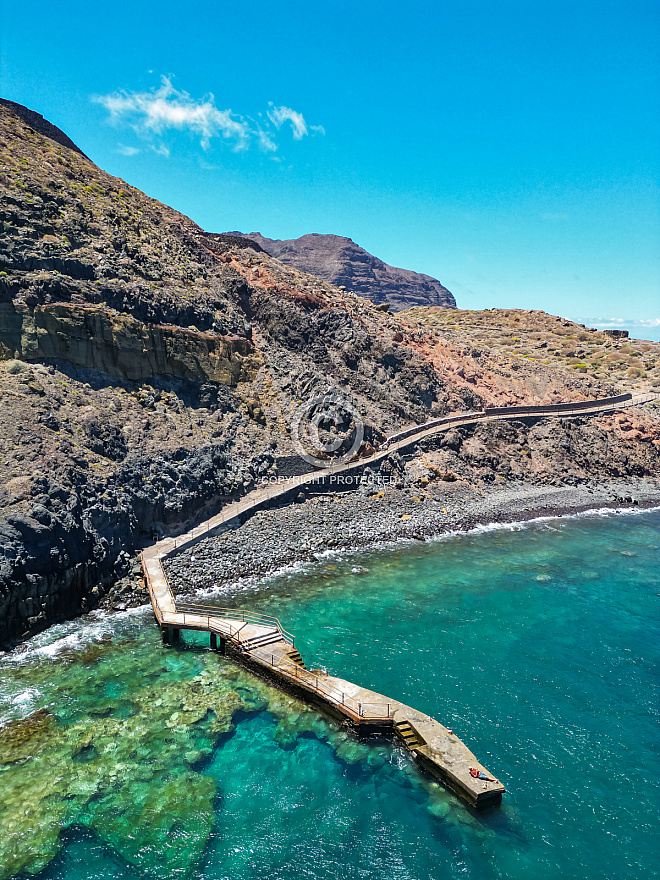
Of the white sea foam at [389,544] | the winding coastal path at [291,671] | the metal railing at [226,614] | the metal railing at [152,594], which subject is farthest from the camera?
the white sea foam at [389,544]

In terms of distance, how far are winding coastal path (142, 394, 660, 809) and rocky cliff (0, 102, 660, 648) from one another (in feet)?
7.14

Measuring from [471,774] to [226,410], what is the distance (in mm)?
33548

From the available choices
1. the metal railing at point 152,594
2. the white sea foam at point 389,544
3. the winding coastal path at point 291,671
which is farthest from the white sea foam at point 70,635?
the white sea foam at point 389,544

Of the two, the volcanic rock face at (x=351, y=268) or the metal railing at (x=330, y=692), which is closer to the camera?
the metal railing at (x=330, y=692)

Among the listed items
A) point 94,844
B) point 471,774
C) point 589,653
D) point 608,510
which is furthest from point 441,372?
point 94,844

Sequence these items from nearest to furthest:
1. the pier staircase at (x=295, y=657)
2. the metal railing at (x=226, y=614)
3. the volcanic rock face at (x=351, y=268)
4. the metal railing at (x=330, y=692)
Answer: the metal railing at (x=330, y=692) < the pier staircase at (x=295, y=657) < the metal railing at (x=226, y=614) < the volcanic rock face at (x=351, y=268)

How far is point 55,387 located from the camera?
3459 centimetres

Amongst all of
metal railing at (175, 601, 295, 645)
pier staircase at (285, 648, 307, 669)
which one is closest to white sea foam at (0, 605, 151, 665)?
metal railing at (175, 601, 295, 645)

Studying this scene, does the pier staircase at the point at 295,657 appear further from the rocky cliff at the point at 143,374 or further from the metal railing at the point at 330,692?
the rocky cliff at the point at 143,374

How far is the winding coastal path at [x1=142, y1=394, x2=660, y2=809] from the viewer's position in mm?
18281

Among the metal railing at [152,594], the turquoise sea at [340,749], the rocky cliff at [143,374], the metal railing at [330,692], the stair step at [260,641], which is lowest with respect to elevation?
the turquoise sea at [340,749]

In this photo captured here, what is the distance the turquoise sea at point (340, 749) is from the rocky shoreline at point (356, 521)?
12.0 feet

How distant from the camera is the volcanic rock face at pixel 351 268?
17138cm

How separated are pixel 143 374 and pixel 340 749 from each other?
101 ft
